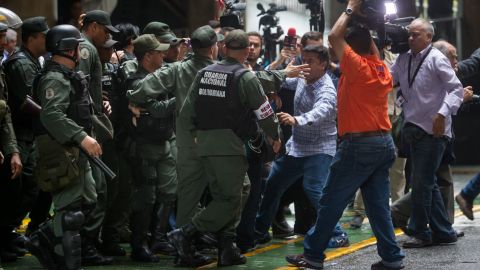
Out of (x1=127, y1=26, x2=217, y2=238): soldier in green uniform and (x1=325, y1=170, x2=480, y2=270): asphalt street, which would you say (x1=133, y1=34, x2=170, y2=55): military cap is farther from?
(x1=325, y1=170, x2=480, y2=270): asphalt street

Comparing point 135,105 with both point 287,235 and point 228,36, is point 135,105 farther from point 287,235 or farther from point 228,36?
point 287,235

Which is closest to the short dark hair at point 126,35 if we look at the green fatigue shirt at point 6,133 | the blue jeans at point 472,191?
the green fatigue shirt at point 6,133

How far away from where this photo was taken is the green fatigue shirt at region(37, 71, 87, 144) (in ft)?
29.5

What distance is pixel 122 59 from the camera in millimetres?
11344

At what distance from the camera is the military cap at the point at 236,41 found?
9.88m

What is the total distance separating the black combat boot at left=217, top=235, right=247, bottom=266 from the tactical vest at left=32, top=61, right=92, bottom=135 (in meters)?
1.52

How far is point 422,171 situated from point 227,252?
2.05 metres

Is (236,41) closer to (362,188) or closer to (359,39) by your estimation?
(359,39)

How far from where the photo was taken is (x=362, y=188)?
9.63m

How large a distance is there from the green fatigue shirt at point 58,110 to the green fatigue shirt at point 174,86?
1.04 m

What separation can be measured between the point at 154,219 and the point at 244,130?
1630 millimetres

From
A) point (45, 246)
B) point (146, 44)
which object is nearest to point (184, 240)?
point (45, 246)

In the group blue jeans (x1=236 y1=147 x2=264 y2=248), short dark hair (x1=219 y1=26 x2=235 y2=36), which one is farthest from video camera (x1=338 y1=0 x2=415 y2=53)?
blue jeans (x1=236 y1=147 x2=264 y2=248)

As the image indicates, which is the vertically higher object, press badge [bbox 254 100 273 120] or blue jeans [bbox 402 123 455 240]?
press badge [bbox 254 100 273 120]
